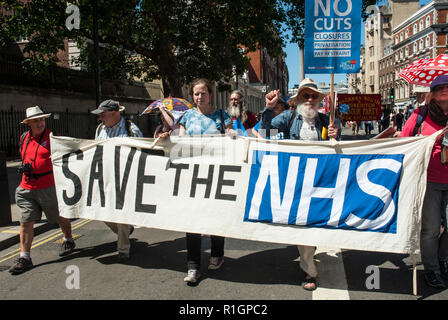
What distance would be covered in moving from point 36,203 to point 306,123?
327 centimetres

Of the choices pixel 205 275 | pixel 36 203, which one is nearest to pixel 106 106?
pixel 36 203

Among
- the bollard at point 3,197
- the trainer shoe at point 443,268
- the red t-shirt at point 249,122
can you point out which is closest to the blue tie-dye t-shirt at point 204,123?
the trainer shoe at point 443,268

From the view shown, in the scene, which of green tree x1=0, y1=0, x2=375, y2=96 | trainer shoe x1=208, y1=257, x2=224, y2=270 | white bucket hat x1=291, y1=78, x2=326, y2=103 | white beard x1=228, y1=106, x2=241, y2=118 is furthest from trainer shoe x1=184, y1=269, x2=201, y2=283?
green tree x1=0, y1=0, x2=375, y2=96

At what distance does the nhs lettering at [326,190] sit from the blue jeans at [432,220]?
1.43 ft

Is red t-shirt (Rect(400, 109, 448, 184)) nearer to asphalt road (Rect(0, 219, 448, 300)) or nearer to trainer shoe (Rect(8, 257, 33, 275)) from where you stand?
asphalt road (Rect(0, 219, 448, 300))

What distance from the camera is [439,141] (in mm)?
3654

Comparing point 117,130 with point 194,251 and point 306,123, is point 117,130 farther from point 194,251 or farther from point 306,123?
point 306,123

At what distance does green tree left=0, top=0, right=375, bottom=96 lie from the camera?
15273 millimetres

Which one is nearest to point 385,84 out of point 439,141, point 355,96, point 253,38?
point 355,96

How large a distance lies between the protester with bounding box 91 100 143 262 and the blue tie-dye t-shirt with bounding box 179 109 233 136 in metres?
0.96

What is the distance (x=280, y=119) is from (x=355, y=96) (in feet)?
59.6

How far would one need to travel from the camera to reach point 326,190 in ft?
12.2

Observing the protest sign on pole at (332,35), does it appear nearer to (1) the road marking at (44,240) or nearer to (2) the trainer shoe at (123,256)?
(2) the trainer shoe at (123,256)

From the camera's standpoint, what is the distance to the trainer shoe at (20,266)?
14.2 feet
